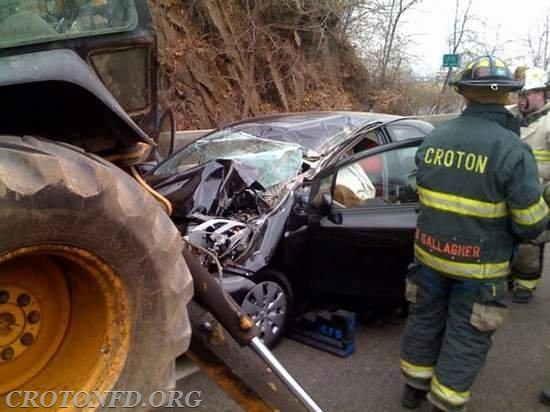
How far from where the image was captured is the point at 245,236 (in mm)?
A: 4133

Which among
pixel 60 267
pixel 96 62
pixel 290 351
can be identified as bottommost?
pixel 290 351

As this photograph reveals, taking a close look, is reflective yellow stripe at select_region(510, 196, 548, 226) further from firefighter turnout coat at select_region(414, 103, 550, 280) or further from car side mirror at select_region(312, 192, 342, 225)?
car side mirror at select_region(312, 192, 342, 225)

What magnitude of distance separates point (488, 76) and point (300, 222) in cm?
172

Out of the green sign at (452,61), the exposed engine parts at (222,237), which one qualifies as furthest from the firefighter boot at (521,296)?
the green sign at (452,61)

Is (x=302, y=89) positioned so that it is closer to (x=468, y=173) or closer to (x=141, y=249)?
(x=468, y=173)

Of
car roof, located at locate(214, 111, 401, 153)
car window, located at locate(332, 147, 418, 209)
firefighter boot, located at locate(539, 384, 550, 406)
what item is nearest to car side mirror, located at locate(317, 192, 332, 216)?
car window, located at locate(332, 147, 418, 209)

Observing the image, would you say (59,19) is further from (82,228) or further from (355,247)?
(355,247)

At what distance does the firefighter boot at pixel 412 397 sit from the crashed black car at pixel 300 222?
3.29 feet

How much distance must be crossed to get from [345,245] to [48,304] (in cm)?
261

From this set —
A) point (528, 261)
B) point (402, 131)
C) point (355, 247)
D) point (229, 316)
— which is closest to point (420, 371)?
point (355, 247)

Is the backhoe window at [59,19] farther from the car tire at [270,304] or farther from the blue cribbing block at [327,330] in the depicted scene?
the blue cribbing block at [327,330]

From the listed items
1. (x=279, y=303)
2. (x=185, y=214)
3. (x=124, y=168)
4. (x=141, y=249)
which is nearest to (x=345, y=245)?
(x=279, y=303)

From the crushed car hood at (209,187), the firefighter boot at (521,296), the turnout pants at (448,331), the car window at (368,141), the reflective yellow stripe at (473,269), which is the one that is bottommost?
the firefighter boot at (521,296)

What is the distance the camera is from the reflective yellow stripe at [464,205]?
9.86ft
